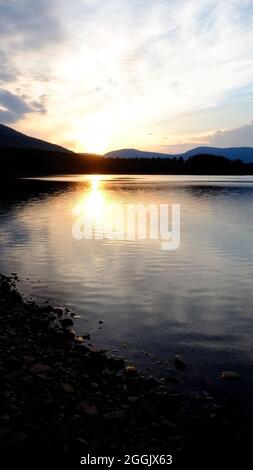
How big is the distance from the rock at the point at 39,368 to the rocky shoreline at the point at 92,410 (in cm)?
3

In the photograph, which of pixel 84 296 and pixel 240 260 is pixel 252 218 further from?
pixel 84 296

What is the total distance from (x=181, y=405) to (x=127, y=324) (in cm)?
695

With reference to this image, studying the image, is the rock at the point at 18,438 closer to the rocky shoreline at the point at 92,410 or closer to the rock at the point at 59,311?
the rocky shoreline at the point at 92,410

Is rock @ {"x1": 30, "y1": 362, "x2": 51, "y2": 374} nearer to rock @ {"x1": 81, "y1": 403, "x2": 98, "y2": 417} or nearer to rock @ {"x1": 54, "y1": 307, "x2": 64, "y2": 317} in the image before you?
rock @ {"x1": 81, "y1": 403, "x2": 98, "y2": 417}

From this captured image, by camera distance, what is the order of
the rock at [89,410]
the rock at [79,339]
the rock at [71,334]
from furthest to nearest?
the rock at [71,334] → the rock at [79,339] → the rock at [89,410]

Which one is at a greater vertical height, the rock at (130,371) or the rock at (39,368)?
the rock at (39,368)

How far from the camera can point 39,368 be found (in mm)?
13047

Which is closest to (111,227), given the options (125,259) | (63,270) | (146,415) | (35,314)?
(125,259)

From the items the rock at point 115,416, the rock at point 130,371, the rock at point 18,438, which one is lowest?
the rock at point 115,416

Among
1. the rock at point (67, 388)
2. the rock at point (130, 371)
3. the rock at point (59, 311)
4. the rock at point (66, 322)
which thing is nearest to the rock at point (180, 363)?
the rock at point (130, 371)

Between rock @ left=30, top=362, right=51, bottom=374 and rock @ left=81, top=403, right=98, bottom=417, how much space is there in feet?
7.27

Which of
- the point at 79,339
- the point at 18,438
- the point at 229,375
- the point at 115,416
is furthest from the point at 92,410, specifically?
the point at 79,339

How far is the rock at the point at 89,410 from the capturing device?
10.9 metres

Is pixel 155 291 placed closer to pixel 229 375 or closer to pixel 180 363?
pixel 180 363
